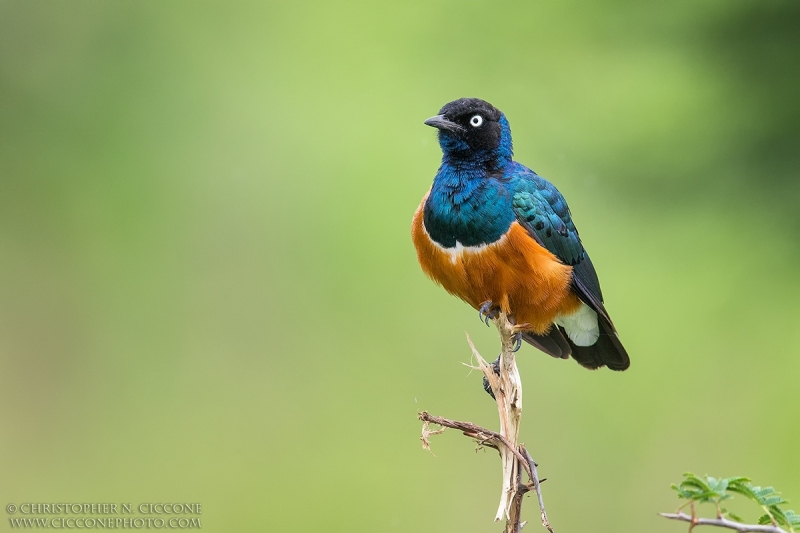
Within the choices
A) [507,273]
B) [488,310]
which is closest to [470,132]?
Answer: [507,273]

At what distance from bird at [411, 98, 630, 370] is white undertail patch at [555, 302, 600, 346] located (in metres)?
0.06

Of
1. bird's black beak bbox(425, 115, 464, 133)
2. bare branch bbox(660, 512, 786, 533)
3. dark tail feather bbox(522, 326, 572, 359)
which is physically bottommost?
bare branch bbox(660, 512, 786, 533)

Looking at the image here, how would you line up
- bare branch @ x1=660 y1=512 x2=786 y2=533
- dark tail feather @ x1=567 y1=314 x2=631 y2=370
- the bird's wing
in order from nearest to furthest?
1. bare branch @ x1=660 y1=512 x2=786 y2=533
2. the bird's wing
3. dark tail feather @ x1=567 y1=314 x2=631 y2=370

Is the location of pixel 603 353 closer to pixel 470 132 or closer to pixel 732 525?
pixel 470 132

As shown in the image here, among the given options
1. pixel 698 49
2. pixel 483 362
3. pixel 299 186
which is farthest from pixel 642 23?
pixel 483 362

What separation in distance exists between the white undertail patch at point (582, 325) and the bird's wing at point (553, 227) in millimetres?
131

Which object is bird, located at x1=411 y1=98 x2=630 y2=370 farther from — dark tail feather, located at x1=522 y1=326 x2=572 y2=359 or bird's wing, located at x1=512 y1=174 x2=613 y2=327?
dark tail feather, located at x1=522 y1=326 x2=572 y2=359

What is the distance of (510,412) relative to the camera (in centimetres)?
374

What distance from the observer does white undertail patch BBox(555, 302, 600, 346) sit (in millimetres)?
5691

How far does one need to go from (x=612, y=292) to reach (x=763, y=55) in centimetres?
249

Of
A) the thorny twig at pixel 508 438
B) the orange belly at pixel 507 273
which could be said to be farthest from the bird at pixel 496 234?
the thorny twig at pixel 508 438

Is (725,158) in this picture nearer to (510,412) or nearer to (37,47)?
(510,412)

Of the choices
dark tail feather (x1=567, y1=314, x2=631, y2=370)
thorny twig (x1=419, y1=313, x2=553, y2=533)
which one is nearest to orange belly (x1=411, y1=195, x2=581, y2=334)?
dark tail feather (x1=567, y1=314, x2=631, y2=370)

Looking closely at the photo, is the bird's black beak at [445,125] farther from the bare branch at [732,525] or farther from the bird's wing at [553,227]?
the bare branch at [732,525]
